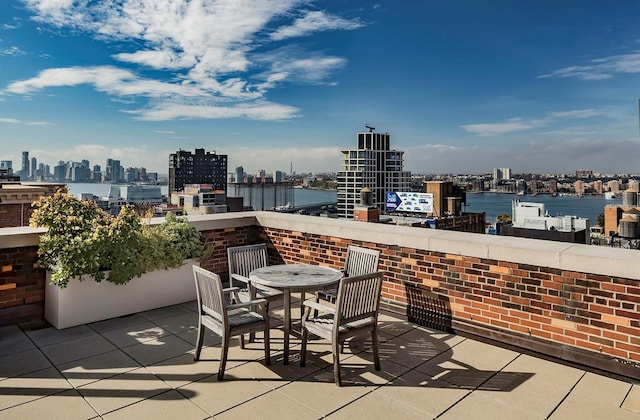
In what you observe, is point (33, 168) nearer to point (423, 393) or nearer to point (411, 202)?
point (411, 202)

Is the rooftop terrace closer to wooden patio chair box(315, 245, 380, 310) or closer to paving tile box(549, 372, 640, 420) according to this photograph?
paving tile box(549, 372, 640, 420)

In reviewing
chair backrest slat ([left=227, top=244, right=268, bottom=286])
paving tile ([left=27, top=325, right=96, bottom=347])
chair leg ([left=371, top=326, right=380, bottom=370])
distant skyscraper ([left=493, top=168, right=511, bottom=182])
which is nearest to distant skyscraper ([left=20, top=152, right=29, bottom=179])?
paving tile ([left=27, top=325, right=96, bottom=347])

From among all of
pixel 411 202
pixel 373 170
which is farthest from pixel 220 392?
pixel 373 170

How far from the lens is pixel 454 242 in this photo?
4.10 m

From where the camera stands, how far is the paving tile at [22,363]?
129 inches

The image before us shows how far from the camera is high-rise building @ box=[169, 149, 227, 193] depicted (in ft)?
182

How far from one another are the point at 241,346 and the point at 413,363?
63.9 inches

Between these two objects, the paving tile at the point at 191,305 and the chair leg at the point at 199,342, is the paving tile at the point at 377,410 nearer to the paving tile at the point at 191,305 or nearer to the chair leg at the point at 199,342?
the chair leg at the point at 199,342

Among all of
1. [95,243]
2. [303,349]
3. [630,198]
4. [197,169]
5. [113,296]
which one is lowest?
[303,349]

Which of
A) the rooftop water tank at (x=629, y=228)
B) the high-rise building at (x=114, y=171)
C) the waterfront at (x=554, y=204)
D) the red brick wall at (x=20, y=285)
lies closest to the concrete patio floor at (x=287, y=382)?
the red brick wall at (x=20, y=285)

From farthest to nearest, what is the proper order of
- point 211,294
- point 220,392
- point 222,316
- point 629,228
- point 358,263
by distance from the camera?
point 629,228 < point 358,263 < point 211,294 < point 222,316 < point 220,392

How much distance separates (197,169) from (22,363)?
58.2m

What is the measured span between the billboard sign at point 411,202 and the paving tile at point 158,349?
4263 cm

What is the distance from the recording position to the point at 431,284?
4.35 m
